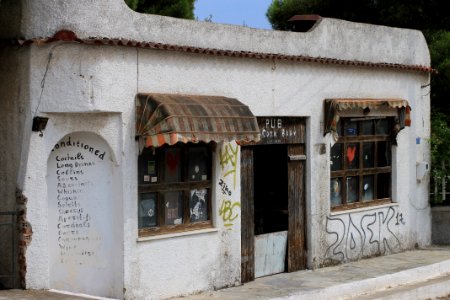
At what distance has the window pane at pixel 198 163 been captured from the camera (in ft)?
39.6

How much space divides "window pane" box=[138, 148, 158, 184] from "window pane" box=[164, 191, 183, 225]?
397 millimetres

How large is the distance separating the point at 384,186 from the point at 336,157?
1.77 metres

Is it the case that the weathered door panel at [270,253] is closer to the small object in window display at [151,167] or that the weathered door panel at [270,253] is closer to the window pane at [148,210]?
the window pane at [148,210]

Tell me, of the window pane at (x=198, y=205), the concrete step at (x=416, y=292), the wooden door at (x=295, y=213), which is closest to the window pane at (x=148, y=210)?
the window pane at (x=198, y=205)

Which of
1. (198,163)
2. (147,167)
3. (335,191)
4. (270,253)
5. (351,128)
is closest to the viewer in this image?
(147,167)

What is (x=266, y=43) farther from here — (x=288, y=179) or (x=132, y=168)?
(x=132, y=168)

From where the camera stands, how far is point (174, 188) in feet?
38.8

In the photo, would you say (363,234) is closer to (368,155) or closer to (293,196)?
(368,155)

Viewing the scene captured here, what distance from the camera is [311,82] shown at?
14.1m

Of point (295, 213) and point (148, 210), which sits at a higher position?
point (148, 210)

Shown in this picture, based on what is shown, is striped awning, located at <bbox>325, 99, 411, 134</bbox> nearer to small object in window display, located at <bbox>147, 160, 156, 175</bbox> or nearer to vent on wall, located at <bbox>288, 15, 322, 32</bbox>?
vent on wall, located at <bbox>288, 15, 322, 32</bbox>

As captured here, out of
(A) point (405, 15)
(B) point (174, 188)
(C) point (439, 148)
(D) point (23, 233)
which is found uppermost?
(A) point (405, 15)

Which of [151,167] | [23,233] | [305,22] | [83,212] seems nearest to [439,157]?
[305,22]

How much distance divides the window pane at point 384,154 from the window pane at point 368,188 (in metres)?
0.43
